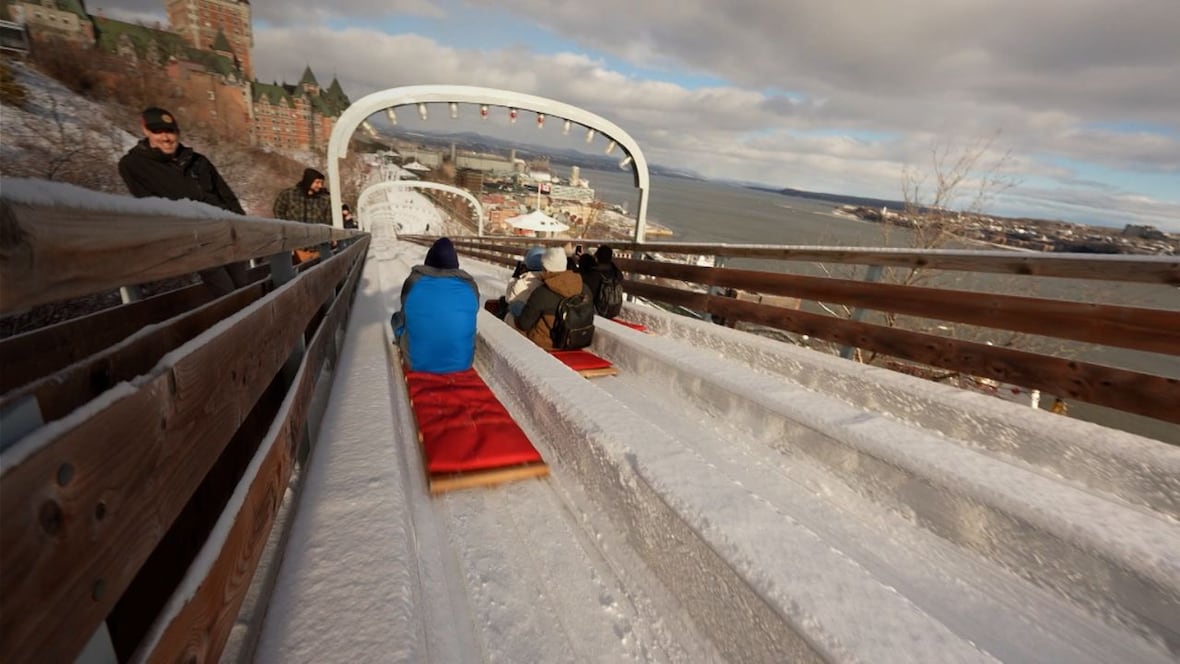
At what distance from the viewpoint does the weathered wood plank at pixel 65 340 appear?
6.09 feet

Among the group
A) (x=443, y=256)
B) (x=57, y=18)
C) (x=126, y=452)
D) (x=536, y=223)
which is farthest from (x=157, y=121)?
(x=57, y=18)

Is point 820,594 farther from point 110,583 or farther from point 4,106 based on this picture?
point 4,106

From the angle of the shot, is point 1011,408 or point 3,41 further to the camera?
point 3,41

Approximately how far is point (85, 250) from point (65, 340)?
2223mm

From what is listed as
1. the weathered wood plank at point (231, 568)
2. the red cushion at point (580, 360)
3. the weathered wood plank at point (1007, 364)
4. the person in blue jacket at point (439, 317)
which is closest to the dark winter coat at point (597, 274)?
the red cushion at point (580, 360)

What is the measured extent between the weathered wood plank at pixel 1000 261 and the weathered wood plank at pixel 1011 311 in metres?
0.23

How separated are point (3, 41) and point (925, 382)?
64.1m

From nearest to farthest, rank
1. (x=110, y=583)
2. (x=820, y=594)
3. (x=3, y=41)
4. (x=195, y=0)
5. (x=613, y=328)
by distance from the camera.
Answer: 1. (x=110, y=583)
2. (x=820, y=594)
3. (x=613, y=328)
4. (x=3, y=41)
5. (x=195, y=0)

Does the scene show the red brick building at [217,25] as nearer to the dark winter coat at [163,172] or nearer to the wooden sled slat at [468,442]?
the dark winter coat at [163,172]

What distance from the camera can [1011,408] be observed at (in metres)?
2.43

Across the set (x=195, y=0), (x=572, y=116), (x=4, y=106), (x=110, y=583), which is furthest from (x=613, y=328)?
(x=195, y=0)

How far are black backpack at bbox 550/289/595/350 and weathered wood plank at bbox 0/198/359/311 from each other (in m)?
2.97

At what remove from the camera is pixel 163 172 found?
350 cm

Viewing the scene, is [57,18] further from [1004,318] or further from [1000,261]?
[1004,318]
